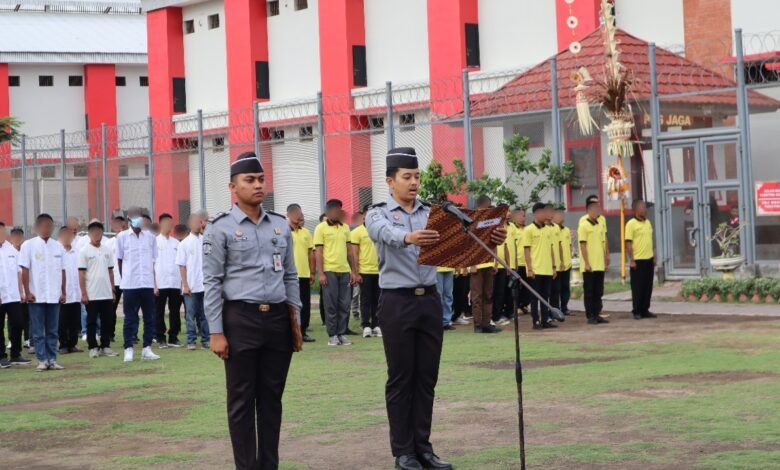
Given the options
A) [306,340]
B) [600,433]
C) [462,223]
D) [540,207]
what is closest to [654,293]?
[540,207]

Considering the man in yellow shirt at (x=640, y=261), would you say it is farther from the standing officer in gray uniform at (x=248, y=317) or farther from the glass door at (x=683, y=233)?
the standing officer in gray uniform at (x=248, y=317)

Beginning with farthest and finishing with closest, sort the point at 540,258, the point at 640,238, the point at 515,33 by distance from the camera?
the point at 515,33 < the point at 640,238 < the point at 540,258

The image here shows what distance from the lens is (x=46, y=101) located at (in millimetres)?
54469

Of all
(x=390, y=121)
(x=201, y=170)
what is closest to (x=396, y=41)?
(x=201, y=170)

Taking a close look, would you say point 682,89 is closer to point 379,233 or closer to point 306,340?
point 306,340

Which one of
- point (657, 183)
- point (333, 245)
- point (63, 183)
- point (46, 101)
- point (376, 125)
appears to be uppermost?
point (46, 101)

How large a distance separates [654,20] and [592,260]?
1097cm

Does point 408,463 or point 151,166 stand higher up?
point 151,166

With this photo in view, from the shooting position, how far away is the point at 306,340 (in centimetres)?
1936

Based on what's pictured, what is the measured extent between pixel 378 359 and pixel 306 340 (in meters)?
3.25

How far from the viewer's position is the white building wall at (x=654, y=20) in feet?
95.5

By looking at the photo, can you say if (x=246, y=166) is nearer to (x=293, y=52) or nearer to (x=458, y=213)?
(x=458, y=213)

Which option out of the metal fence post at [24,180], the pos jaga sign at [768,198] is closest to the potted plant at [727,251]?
the pos jaga sign at [768,198]

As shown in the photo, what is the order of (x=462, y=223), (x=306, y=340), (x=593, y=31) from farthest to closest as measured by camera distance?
(x=593, y=31) < (x=306, y=340) < (x=462, y=223)
